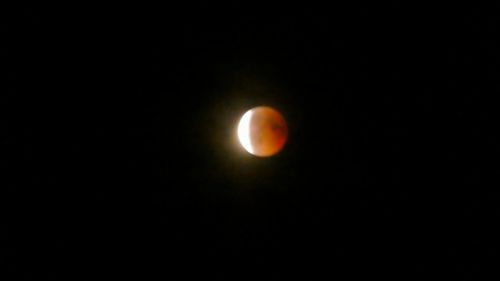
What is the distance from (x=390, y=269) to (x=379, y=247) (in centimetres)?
21

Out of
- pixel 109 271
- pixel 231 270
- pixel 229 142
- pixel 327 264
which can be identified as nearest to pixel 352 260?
pixel 327 264

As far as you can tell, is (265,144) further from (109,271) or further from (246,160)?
(109,271)

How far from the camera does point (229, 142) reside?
3.52 m

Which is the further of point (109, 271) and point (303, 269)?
point (303, 269)

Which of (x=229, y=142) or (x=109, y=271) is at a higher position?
(x=229, y=142)

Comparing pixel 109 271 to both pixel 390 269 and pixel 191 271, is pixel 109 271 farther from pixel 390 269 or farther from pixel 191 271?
pixel 390 269

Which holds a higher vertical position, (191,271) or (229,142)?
(229,142)

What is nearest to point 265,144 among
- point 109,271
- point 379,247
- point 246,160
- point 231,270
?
point 246,160

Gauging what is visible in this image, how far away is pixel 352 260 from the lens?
3.65 m

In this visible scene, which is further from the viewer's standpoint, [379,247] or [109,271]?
[379,247]

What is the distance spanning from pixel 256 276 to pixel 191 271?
0.59 meters

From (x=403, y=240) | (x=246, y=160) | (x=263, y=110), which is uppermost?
(x=263, y=110)

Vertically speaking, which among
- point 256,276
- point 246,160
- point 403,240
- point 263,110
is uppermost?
point 263,110

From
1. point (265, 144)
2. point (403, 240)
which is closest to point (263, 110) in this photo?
point (265, 144)
